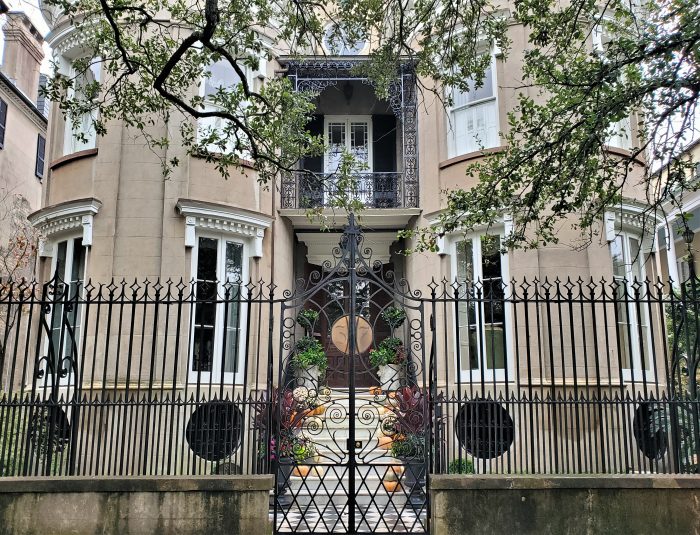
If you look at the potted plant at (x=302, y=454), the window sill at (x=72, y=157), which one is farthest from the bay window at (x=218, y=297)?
the window sill at (x=72, y=157)

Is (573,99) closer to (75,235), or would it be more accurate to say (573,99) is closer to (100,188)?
(100,188)

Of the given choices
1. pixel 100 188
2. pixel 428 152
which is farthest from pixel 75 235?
pixel 428 152

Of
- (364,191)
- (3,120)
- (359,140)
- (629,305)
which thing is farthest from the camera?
(3,120)

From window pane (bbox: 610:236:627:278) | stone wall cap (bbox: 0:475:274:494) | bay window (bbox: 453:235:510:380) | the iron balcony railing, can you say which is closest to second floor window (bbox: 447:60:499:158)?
the iron balcony railing

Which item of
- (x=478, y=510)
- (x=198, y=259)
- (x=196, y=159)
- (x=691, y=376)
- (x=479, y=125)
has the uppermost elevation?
(x=479, y=125)

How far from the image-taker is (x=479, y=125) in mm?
12328

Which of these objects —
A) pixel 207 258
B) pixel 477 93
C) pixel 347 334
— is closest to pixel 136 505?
pixel 347 334

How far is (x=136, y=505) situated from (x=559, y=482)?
14.2 feet

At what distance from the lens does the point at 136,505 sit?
6.11 metres

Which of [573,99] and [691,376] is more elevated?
[573,99]

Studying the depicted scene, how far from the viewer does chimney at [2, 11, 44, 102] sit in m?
19.8

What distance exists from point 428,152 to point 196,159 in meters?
4.85

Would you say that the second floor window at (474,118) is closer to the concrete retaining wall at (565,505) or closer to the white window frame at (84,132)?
the white window frame at (84,132)

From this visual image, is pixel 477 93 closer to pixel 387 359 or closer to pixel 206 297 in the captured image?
pixel 387 359
